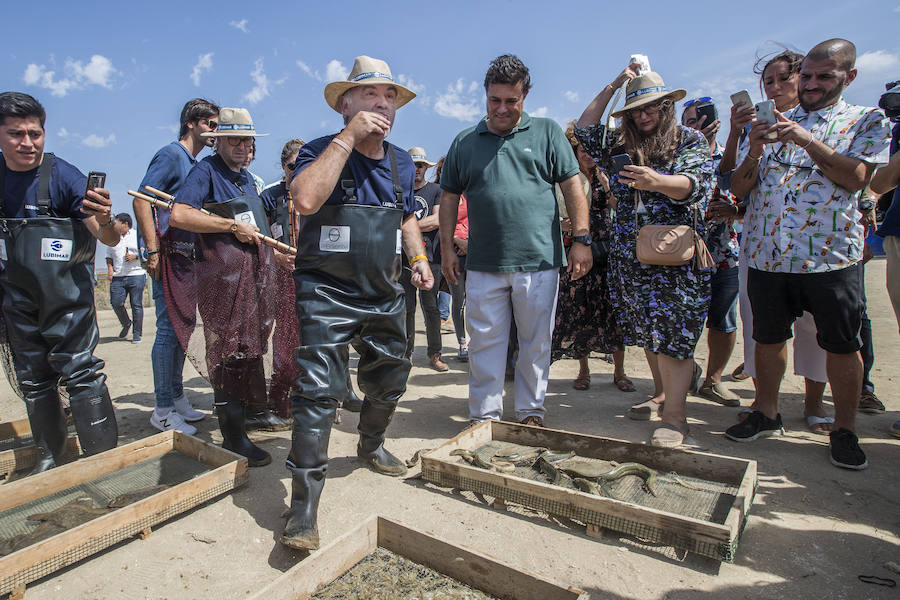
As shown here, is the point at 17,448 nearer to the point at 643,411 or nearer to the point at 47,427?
the point at 47,427

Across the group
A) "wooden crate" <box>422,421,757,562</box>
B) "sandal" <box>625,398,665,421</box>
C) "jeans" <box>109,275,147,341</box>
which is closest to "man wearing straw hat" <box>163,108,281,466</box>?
"wooden crate" <box>422,421,757,562</box>

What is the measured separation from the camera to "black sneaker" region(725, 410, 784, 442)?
3793mm

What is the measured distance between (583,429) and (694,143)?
2179mm

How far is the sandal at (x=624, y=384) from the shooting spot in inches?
205

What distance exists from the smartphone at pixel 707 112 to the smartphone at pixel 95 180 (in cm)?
477

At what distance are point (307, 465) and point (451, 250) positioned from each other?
2033 mm

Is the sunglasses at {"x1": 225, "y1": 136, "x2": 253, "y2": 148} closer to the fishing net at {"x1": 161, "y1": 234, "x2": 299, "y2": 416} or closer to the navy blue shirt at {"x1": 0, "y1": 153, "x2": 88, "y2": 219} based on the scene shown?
the fishing net at {"x1": 161, "y1": 234, "x2": 299, "y2": 416}

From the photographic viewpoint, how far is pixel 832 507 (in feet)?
9.36

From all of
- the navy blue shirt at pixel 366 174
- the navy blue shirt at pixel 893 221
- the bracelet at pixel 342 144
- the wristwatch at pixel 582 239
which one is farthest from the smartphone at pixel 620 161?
the bracelet at pixel 342 144

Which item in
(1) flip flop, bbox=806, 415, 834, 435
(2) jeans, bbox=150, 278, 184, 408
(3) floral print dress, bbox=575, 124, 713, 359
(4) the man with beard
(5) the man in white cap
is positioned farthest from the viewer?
(5) the man in white cap

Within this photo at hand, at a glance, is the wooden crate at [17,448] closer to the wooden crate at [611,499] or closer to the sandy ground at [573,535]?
the sandy ground at [573,535]

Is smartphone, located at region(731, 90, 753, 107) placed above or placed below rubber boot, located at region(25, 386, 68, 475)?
above

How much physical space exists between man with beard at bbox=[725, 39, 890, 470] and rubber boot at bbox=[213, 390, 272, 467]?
137 inches

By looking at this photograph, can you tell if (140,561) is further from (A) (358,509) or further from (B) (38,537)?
(A) (358,509)
